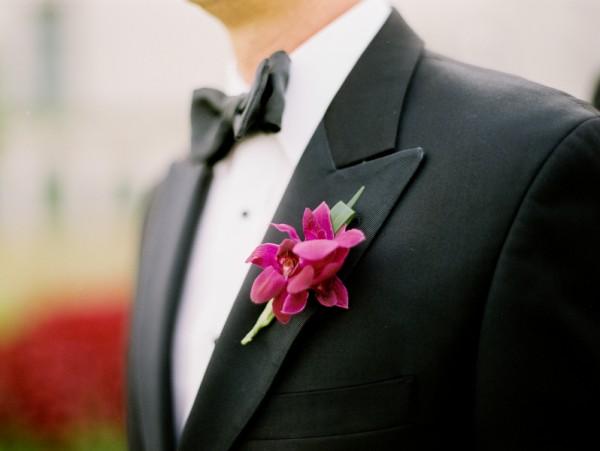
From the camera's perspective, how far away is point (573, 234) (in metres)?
1.43

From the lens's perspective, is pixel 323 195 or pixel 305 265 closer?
pixel 305 265

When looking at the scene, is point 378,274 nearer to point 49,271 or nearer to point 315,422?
point 315,422

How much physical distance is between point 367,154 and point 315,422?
16.3 inches

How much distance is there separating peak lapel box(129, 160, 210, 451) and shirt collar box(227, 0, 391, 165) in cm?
32

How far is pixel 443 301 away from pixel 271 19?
2.01 ft

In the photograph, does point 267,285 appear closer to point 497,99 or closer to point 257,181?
point 257,181

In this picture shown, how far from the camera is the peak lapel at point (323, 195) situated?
4.94 feet

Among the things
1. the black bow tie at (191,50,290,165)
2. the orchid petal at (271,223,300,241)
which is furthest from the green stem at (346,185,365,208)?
the black bow tie at (191,50,290,165)

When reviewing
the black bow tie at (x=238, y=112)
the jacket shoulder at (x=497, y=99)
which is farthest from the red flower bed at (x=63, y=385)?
the jacket shoulder at (x=497, y=99)

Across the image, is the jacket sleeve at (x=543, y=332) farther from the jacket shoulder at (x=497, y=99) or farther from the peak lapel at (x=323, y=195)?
the peak lapel at (x=323, y=195)

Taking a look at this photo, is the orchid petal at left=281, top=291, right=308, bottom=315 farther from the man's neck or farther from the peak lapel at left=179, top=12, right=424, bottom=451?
Answer: the man's neck

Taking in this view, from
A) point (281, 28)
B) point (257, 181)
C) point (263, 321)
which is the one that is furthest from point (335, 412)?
point (281, 28)

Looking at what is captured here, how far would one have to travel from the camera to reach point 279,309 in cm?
147

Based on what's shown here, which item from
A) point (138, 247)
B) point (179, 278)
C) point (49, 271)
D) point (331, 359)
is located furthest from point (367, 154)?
point (49, 271)
